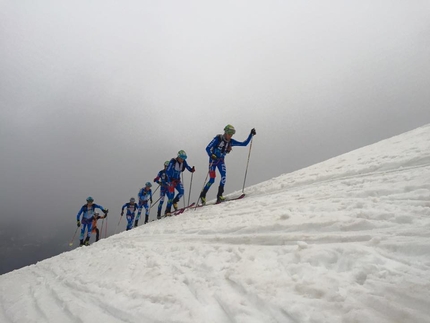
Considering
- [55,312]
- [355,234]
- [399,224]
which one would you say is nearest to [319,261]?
[355,234]

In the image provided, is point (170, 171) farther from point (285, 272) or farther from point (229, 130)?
point (285, 272)

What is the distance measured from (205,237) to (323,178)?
4269mm

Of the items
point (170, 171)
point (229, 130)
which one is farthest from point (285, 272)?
point (170, 171)

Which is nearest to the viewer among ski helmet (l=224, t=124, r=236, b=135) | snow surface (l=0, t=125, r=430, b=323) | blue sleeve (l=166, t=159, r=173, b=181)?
snow surface (l=0, t=125, r=430, b=323)

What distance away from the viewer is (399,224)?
3186mm

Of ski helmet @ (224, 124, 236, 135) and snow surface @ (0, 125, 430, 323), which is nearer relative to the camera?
snow surface @ (0, 125, 430, 323)

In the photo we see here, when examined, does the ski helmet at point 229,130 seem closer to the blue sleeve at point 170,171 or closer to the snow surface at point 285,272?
the blue sleeve at point 170,171

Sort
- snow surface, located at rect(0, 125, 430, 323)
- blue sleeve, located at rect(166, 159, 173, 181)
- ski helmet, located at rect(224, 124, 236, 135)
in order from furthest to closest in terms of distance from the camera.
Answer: blue sleeve, located at rect(166, 159, 173, 181) → ski helmet, located at rect(224, 124, 236, 135) → snow surface, located at rect(0, 125, 430, 323)

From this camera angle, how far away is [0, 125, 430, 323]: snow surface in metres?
2.19

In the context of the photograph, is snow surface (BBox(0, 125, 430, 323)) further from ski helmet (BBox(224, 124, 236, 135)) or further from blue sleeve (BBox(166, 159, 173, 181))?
blue sleeve (BBox(166, 159, 173, 181))

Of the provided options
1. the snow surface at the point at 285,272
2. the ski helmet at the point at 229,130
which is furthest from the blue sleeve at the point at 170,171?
the snow surface at the point at 285,272

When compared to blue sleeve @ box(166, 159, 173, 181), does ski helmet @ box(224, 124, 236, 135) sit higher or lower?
higher

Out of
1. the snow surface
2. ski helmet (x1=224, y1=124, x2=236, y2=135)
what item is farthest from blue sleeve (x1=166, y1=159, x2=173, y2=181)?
the snow surface

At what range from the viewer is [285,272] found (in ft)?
9.38
